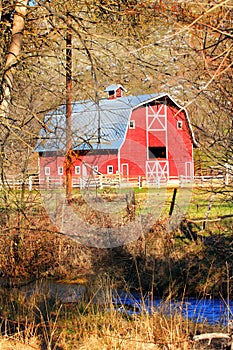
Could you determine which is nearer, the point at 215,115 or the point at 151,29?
the point at 151,29

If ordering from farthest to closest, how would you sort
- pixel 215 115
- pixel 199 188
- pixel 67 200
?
pixel 67 200
pixel 199 188
pixel 215 115

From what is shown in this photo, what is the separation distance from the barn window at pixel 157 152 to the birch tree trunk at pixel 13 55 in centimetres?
3403

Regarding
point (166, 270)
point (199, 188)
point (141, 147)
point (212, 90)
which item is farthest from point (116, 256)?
point (141, 147)

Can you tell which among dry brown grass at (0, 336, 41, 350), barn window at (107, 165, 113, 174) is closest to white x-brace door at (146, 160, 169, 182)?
barn window at (107, 165, 113, 174)

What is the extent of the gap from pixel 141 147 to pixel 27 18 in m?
32.8

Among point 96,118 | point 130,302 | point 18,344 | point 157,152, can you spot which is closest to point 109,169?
point 157,152

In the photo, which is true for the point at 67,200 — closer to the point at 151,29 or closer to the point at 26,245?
the point at 26,245

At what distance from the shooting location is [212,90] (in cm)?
657

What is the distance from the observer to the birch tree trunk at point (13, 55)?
568cm

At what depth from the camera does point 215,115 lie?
7453mm

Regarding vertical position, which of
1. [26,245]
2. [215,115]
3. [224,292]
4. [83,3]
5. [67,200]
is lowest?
[224,292]

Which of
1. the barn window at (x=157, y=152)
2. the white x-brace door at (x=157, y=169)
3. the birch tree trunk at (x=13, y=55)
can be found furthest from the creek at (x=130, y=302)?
the barn window at (x=157, y=152)

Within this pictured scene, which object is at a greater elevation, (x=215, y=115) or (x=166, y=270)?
(x=215, y=115)

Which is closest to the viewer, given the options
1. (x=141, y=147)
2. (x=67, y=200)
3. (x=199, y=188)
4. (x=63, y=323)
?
(x=63, y=323)
